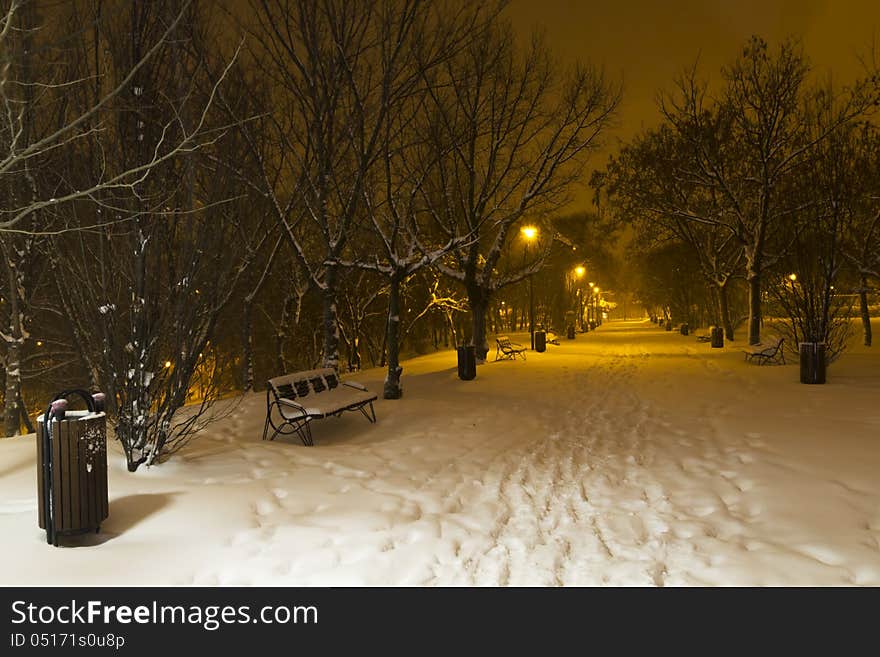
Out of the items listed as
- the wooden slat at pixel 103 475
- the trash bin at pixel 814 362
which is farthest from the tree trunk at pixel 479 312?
the wooden slat at pixel 103 475

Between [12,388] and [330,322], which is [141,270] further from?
[12,388]

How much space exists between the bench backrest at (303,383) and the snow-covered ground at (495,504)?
663 millimetres

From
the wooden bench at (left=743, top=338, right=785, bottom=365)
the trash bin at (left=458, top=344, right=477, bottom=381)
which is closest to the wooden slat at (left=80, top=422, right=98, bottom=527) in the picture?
the trash bin at (left=458, top=344, right=477, bottom=381)

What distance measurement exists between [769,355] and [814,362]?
383cm

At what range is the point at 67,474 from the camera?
13.3 feet

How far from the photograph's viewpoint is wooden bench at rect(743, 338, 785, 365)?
53.2ft

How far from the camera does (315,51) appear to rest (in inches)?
448

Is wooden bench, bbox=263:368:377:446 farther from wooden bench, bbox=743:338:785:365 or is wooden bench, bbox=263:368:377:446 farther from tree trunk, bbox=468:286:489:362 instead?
wooden bench, bbox=743:338:785:365

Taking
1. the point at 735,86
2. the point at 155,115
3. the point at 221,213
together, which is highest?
the point at 735,86

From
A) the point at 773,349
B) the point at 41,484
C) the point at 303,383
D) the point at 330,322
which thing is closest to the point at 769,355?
the point at 773,349
